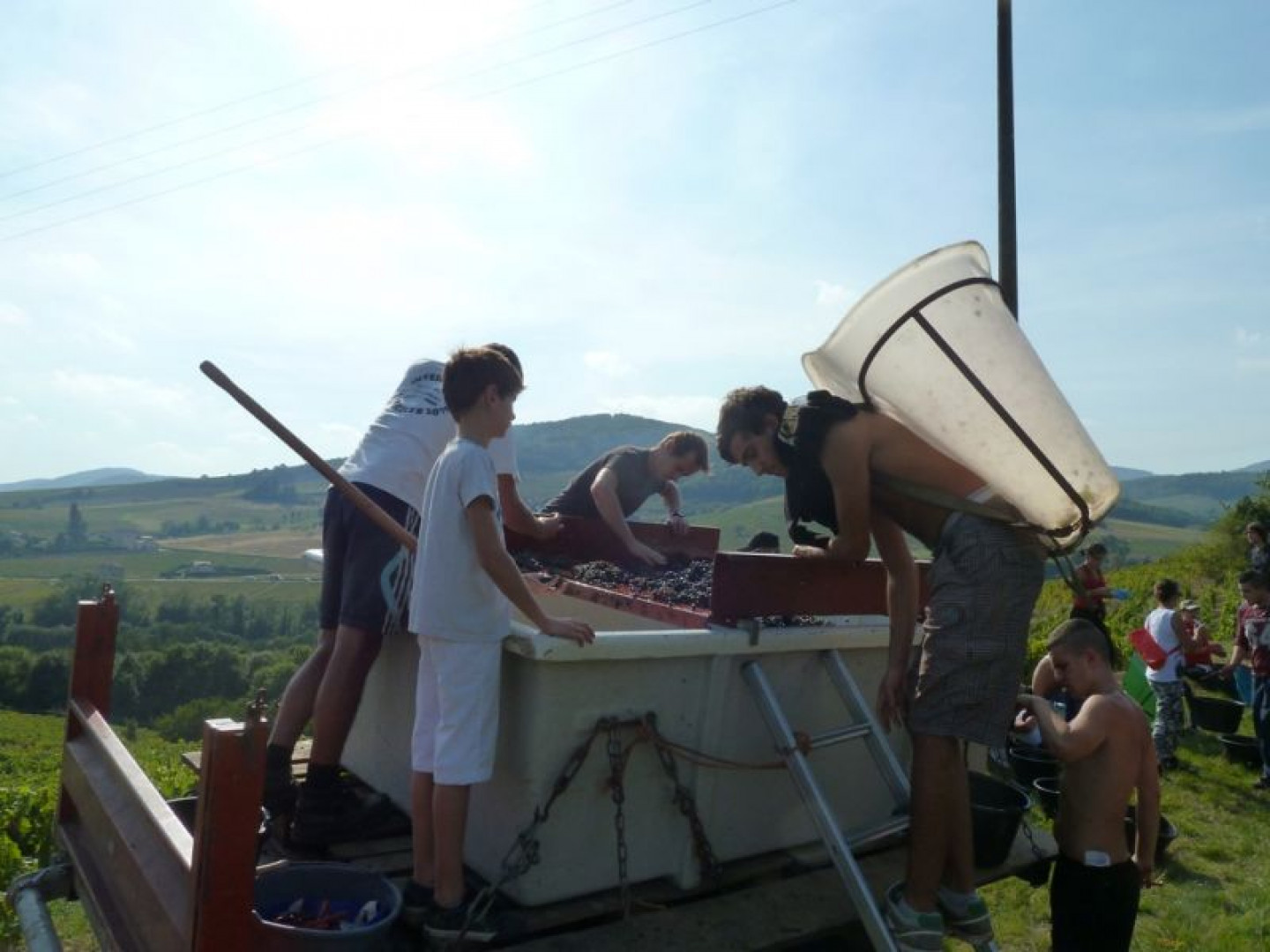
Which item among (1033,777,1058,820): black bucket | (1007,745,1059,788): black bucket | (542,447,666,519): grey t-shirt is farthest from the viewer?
(1007,745,1059,788): black bucket

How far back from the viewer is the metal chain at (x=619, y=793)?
2955 millimetres

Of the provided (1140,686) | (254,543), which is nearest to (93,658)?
(1140,686)

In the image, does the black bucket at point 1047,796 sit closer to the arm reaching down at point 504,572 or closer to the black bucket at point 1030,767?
the black bucket at point 1030,767

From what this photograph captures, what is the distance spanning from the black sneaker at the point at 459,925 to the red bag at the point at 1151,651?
817 centimetres

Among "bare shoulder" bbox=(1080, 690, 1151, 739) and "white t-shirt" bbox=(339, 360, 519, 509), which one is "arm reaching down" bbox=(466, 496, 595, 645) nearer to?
"white t-shirt" bbox=(339, 360, 519, 509)

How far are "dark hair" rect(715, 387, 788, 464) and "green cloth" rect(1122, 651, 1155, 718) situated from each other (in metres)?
7.49

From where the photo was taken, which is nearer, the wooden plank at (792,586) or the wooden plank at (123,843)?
the wooden plank at (123,843)

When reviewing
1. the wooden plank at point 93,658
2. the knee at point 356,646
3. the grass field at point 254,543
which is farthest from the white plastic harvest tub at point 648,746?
the grass field at point 254,543

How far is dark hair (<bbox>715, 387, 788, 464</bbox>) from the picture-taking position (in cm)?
329

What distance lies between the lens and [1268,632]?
27.8ft

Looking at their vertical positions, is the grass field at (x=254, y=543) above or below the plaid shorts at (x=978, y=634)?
below

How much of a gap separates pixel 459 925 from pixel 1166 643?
8.39 metres

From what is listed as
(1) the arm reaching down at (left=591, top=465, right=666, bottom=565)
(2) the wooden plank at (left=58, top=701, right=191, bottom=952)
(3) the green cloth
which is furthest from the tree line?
(2) the wooden plank at (left=58, top=701, right=191, bottom=952)

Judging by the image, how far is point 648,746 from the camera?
10.4ft
